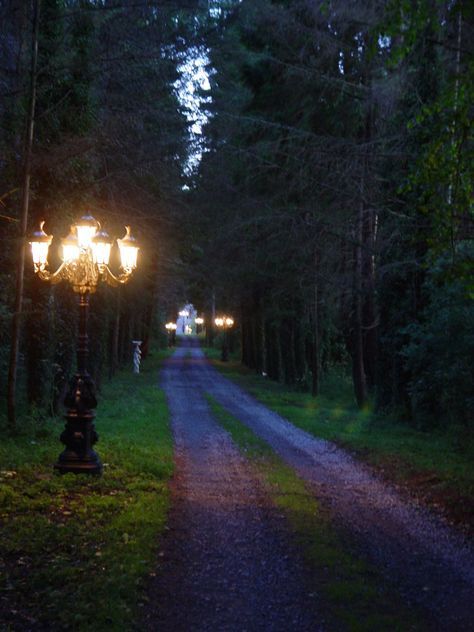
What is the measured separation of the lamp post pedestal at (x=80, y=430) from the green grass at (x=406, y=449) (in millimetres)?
4729

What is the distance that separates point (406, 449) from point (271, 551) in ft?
24.9

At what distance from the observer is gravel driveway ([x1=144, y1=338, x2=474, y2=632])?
18.5 ft

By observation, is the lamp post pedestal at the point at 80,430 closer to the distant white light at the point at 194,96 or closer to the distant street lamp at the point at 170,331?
the distant white light at the point at 194,96

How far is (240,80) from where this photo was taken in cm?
2481

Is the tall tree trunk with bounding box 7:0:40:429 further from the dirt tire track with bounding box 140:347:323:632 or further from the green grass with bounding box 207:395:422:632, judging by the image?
the green grass with bounding box 207:395:422:632

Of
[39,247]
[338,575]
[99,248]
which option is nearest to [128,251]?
[99,248]

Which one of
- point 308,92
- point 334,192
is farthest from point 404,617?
point 308,92

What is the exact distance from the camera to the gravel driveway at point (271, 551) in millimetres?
5633

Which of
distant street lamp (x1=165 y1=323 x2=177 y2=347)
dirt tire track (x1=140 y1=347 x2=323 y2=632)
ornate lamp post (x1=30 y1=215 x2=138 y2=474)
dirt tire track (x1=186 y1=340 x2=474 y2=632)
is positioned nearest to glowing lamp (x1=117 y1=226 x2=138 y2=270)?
ornate lamp post (x1=30 y1=215 x2=138 y2=474)

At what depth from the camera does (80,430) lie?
10773 millimetres

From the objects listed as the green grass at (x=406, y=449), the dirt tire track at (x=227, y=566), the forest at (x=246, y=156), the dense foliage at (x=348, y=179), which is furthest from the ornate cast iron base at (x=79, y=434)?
the dense foliage at (x=348, y=179)

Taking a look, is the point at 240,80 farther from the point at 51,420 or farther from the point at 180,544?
the point at 180,544

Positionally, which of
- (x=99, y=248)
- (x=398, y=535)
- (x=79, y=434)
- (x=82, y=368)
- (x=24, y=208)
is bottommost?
(x=398, y=535)

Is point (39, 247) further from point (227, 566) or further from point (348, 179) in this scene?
point (348, 179)
